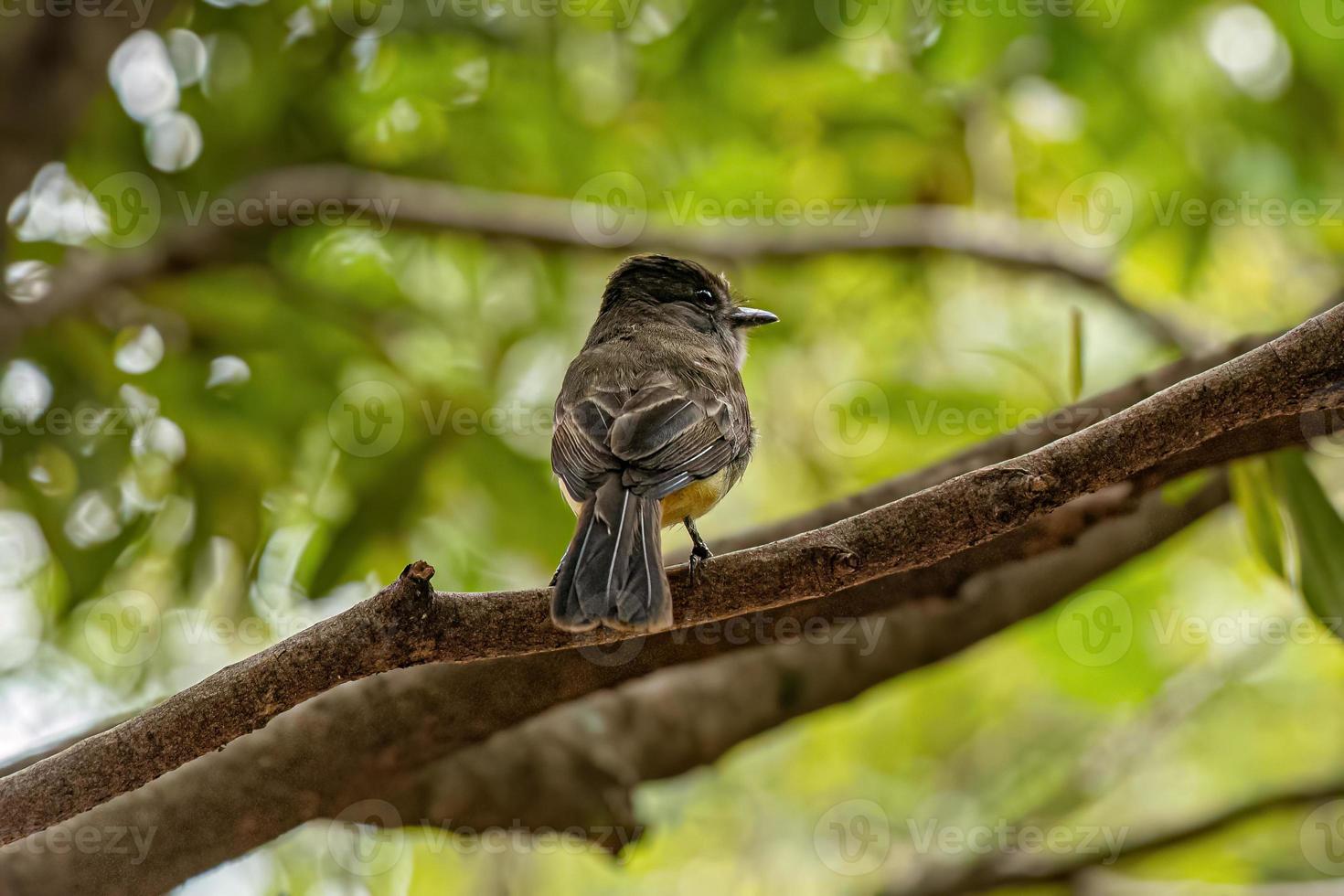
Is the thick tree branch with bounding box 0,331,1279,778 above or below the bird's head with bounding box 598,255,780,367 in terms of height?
below

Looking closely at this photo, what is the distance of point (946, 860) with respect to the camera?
178 inches

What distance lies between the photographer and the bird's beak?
14.7ft

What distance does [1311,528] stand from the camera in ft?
10.9

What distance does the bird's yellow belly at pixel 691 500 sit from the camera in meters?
3.18

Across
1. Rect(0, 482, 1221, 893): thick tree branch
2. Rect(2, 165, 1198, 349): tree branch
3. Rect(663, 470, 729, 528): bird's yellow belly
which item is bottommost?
Rect(0, 482, 1221, 893): thick tree branch

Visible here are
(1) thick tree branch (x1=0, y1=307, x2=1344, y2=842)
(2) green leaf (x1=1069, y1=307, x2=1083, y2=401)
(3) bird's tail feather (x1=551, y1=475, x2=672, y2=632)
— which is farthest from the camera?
(2) green leaf (x1=1069, y1=307, x2=1083, y2=401)

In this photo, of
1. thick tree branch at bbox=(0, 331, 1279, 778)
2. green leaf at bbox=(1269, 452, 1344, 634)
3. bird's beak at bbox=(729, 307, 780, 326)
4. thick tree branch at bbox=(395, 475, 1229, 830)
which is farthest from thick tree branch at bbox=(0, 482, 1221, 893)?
bird's beak at bbox=(729, 307, 780, 326)

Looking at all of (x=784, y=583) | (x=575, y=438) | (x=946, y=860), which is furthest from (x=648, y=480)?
(x=946, y=860)

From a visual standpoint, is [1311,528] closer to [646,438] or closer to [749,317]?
[646,438]

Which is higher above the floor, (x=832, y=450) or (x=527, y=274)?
(x=527, y=274)

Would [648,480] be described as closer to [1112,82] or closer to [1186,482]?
[1186,482]

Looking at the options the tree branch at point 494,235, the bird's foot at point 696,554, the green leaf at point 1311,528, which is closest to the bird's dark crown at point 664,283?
the tree branch at point 494,235

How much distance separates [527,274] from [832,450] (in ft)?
5.85

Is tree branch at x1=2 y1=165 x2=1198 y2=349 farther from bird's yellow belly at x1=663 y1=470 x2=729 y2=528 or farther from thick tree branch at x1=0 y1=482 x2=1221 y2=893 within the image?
bird's yellow belly at x1=663 y1=470 x2=729 y2=528
